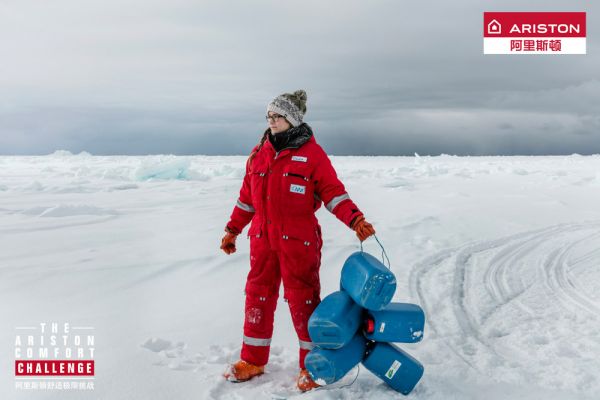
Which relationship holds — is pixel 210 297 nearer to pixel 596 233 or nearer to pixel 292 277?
pixel 292 277

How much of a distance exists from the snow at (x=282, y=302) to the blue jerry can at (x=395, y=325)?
33 cm

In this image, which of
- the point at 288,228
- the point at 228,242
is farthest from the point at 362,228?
the point at 228,242

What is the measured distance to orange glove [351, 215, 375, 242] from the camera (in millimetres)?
2586

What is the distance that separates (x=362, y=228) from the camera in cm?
260

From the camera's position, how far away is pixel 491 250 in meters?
6.01

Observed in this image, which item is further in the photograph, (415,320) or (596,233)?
(596,233)

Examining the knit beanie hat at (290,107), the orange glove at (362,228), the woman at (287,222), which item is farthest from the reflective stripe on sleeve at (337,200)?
the knit beanie hat at (290,107)

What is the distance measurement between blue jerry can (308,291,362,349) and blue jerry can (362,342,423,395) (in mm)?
199

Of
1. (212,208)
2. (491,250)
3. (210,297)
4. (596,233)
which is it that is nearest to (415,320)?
(210,297)

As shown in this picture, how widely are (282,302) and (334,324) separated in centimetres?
163

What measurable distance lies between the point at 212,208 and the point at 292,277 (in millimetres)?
6644

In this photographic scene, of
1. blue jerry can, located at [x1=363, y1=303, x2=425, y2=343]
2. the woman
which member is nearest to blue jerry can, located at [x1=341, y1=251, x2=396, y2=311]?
blue jerry can, located at [x1=363, y1=303, x2=425, y2=343]

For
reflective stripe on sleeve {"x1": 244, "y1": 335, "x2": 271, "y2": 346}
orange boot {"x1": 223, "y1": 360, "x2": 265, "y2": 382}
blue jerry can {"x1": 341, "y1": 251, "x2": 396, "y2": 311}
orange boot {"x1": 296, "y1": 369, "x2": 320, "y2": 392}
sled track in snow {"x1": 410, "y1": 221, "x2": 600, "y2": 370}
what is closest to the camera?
blue jerry can {"x1": 341, "y1": 251, "x2": 396, "y2": 311}

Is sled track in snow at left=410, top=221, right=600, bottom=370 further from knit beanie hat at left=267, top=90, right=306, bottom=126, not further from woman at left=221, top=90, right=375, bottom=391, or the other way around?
knit beanie hat at left=267, top=90, right=306, bottom=126
